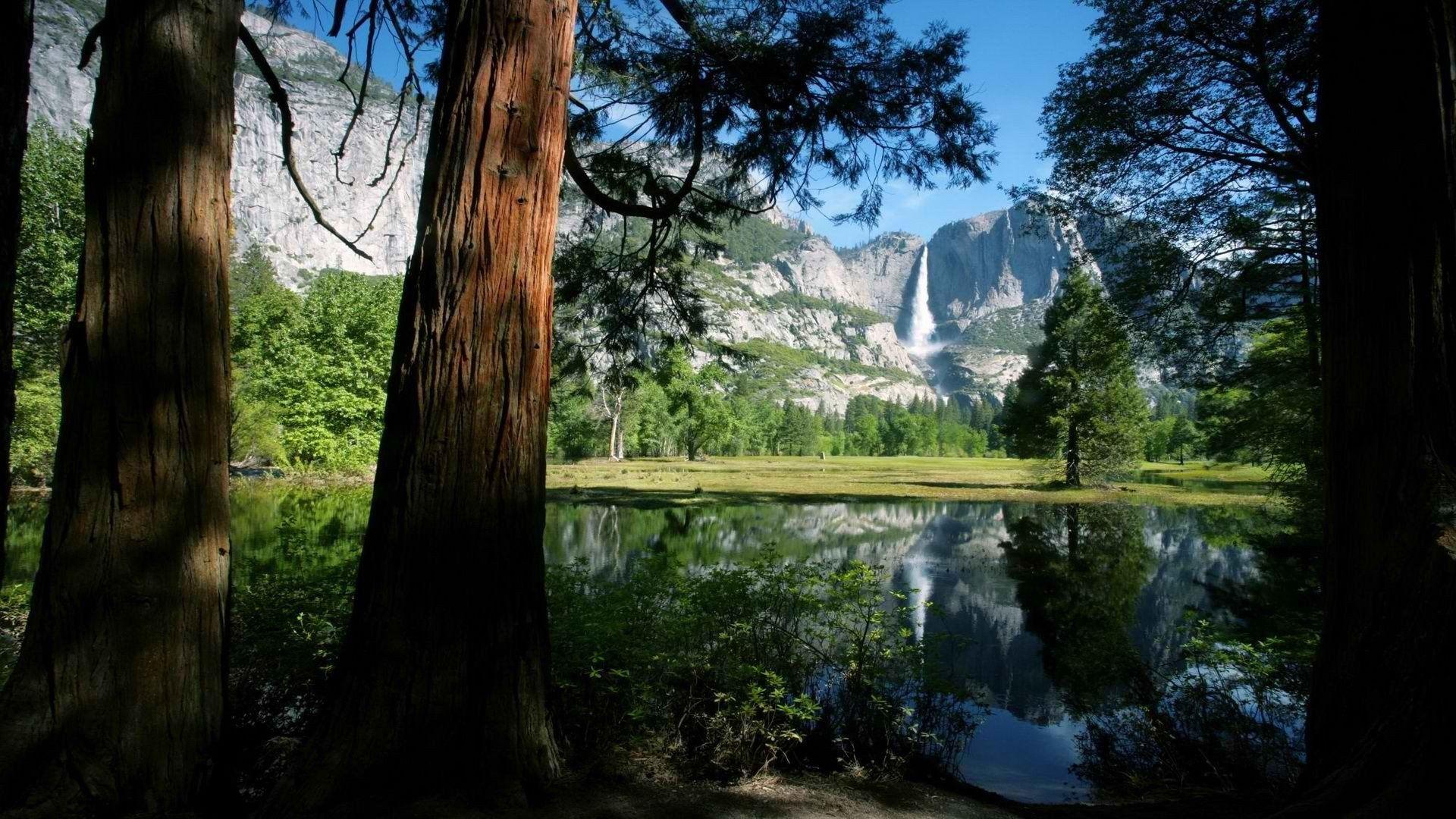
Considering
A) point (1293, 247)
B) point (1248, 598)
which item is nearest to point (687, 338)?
point (1293, 247)

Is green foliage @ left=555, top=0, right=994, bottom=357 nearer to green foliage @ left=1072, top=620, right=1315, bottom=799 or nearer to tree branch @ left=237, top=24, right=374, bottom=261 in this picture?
tree branch @ left=237, top=24, right=374, bottom=261

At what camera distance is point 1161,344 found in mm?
12266

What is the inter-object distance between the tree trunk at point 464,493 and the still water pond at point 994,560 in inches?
50.0

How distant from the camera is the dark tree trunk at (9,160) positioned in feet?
7.70

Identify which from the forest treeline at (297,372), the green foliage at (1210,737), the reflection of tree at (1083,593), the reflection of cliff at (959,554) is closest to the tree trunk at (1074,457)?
the forest treeline at (297,372)

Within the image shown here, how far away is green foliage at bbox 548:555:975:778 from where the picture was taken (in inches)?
155

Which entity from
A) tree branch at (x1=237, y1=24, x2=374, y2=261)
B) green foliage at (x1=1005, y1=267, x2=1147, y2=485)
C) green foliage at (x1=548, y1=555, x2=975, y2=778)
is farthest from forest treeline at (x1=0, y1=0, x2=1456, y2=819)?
green foliage at (x1=1005, y1=267, x2=1147, y2=485)

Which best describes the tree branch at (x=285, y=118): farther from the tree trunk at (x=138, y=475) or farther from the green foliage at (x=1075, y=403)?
the green foliage at (x=1075, y=403)

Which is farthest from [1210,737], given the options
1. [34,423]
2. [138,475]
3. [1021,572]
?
[34,423]

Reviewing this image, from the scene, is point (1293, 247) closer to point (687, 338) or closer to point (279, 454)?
point (687, 338)

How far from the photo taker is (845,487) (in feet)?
112

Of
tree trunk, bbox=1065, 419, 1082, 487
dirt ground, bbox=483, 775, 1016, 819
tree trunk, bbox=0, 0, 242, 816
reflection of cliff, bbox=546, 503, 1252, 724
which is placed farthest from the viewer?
tree trunk, bbox=1065, 419, 1082, 487

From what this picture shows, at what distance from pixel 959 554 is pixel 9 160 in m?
15.9

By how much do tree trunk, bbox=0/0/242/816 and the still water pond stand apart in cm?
65
